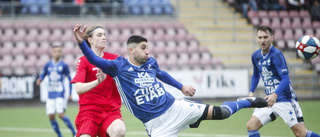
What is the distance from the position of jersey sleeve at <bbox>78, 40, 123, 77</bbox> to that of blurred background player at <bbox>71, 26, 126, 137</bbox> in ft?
0.66

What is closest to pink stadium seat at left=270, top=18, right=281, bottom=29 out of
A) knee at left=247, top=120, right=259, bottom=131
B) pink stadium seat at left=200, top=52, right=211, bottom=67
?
pink stadium seat at left=200, top=52, right=211, bottom=67

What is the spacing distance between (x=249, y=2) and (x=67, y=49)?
1060 centimetres

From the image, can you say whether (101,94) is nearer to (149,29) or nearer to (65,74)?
(65,74)

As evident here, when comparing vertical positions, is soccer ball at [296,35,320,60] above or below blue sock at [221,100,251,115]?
above

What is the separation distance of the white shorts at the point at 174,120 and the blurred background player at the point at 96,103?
45 cm

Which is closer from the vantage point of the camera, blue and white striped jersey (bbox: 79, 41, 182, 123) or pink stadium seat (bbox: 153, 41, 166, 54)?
blue and white striped jersey (bbox: 79, 41, 182, 123)

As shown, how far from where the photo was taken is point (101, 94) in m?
Answer: 5.47

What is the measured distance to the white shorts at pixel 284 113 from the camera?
20.5 ft

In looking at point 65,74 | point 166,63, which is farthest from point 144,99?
point 166,63

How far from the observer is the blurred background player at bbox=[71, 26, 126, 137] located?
5.19 meters

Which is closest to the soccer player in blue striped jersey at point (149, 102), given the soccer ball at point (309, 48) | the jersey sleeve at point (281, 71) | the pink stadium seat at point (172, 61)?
the jersey sleeve at point (281, 71)

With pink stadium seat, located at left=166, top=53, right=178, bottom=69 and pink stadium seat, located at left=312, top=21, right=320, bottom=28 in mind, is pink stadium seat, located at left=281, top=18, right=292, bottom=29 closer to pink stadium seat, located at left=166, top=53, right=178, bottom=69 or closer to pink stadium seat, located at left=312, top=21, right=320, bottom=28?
pink stadium seat, located at left=312, top=21, right=320, bottom=28

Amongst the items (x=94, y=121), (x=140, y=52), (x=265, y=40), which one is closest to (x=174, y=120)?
(x=140, y=52)

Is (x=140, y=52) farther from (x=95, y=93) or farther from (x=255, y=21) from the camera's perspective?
(x=255, y=21)
